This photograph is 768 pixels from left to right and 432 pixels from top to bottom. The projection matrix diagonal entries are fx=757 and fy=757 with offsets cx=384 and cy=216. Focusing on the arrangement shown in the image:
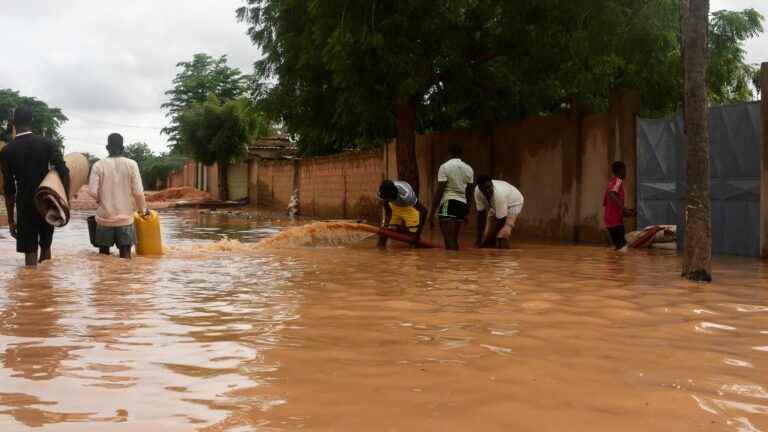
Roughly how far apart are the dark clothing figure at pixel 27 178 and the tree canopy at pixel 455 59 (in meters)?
5.43

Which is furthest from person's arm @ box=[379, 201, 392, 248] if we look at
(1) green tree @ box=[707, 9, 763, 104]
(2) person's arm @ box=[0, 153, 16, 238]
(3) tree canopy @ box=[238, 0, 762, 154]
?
(1) green tree @ box=[707, 9, 763, 104]

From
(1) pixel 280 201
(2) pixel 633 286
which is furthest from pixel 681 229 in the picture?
(1) pixel 280 201

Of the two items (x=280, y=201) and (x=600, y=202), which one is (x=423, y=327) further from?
(x=280, y=201)

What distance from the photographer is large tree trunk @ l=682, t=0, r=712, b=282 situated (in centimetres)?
677

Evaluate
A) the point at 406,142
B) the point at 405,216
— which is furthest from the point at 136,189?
the point at 406,142

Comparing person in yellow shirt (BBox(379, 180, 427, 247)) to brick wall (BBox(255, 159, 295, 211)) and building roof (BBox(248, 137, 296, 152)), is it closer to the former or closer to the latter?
brick wall (BBox(255, 159, 295, 211))

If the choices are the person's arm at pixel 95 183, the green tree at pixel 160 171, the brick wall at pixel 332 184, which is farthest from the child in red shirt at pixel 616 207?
the green tree at pixel 160 171

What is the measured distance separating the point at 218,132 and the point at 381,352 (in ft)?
119

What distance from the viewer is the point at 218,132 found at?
38.6 meters

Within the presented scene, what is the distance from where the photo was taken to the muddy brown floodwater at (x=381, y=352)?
9.04 feet

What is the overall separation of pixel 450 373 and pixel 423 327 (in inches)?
43.5

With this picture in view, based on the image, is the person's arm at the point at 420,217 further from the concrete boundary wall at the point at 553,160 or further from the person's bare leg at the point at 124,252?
the person's bare leg at the point at 124,252

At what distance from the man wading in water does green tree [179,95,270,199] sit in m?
30.0

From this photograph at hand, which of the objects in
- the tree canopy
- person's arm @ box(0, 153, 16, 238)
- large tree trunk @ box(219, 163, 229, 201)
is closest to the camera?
person's arm @ box(0, 153, 16, 238)
